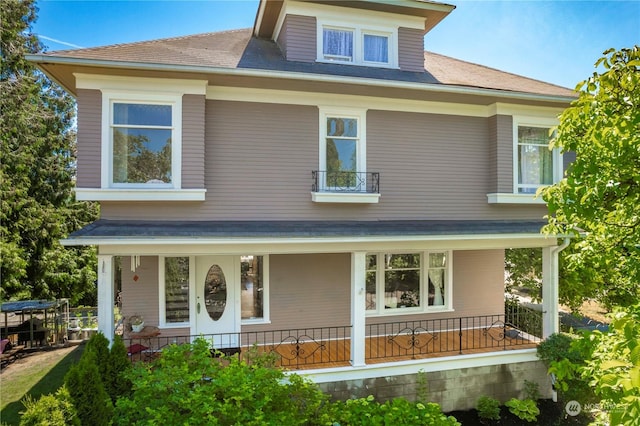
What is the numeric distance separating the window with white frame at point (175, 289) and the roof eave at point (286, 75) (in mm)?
4109

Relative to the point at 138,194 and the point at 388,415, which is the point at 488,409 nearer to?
the point at 388,415

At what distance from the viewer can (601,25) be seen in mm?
7863

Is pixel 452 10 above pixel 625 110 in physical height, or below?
above

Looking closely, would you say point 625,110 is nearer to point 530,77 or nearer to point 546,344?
point 546,344

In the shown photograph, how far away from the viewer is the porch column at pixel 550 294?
26.8 ft

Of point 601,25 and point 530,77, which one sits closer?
point 601,25

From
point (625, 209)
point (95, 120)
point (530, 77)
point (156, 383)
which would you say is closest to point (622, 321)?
point (625, 209)

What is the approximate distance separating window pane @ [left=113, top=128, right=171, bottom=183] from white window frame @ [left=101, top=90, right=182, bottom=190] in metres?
0.09

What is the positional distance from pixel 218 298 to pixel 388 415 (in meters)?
4.88

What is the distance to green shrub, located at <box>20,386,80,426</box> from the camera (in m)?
3.88

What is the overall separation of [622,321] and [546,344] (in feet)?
19.8

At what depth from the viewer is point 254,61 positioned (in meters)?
7.87

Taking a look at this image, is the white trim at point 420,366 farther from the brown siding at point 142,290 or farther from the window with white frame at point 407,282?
the brown siding at point 142,290

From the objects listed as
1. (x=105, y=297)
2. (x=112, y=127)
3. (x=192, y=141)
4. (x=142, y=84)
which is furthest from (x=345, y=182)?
(x=105, y=297)
